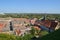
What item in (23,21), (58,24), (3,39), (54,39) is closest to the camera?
(54,39)

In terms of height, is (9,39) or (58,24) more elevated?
(9,39)

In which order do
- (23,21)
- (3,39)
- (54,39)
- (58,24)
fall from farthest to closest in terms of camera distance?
(23,21) → (58,24) → (3,39) → (54,39)

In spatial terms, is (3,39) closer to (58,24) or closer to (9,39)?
(9,39)

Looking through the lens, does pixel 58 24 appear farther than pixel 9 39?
Yes

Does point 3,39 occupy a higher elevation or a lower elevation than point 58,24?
higher

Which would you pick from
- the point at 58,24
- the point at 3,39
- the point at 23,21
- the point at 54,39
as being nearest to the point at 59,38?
the point at 54,39

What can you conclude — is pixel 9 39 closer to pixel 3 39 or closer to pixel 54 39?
pixel 3 39

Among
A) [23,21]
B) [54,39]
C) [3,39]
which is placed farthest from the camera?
[23,21]

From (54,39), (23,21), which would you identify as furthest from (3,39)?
(23,21)
